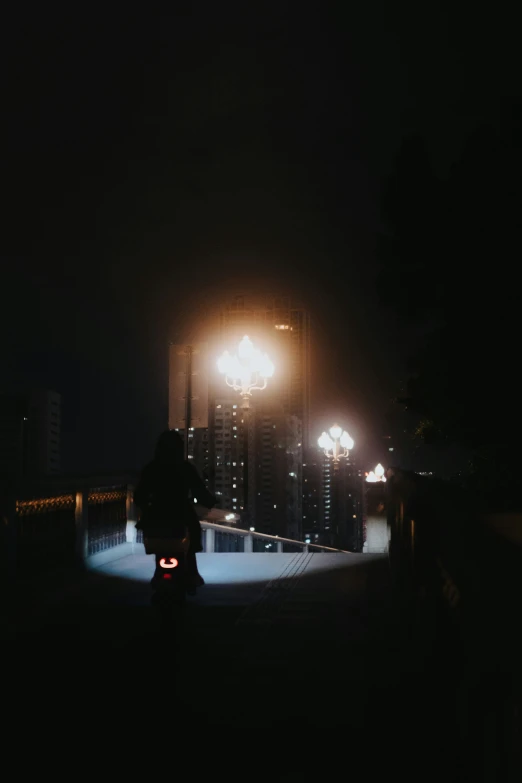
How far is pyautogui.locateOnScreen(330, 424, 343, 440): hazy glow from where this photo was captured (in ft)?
90.8

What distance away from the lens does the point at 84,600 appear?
32.9 feet

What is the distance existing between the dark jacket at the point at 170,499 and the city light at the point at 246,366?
923 cm

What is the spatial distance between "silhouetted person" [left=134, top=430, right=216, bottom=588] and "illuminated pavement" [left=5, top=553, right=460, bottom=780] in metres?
0.92

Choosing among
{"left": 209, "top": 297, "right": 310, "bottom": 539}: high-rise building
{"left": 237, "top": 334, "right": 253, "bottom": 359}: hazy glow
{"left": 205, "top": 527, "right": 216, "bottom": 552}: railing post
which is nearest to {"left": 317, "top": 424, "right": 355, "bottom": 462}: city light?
{"left": 209, "top": 297, "right": 310, "bottom": 539}: high-rise building

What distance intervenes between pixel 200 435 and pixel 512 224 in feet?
40.8

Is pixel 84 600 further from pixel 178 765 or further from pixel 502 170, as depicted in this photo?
pixel 502 170

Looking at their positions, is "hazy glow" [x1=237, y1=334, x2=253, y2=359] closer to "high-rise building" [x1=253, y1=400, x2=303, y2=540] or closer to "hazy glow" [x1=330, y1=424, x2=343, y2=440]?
"hazy glow" [x1=330, y1=424, x2=343, y2=440]

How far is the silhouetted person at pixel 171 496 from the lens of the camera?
27.1ft

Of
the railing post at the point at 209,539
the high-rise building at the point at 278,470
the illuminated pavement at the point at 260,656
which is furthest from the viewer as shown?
the high-rise building at the point at 278,470

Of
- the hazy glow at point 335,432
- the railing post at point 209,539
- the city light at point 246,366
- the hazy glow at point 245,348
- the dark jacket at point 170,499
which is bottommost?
the railing post at point 209,539

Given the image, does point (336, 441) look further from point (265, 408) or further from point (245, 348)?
point (265, 408)

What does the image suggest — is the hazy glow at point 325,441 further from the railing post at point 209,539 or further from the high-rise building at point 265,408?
the railing post at point 209,539

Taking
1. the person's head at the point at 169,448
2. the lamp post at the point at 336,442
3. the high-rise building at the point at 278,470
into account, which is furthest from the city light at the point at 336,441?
the person's head at the point at 169,448

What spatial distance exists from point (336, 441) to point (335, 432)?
0.30m
